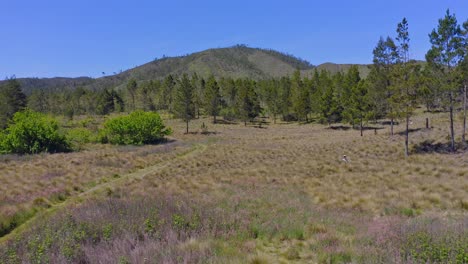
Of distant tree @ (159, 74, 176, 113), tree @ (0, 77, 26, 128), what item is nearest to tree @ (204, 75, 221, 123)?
distant tree @ (159, 74, 176, 113)

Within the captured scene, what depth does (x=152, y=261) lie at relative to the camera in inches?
190

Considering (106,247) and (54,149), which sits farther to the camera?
(54,149)

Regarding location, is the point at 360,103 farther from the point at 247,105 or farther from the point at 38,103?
the point at 38,103

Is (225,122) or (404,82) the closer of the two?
(404,82)

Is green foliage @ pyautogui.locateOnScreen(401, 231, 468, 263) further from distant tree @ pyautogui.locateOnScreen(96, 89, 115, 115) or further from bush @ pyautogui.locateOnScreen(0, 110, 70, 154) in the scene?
distant tree @ pyautogui.locateOnScreen(96, 89, 115, 115)

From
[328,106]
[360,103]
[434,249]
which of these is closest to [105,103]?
[328,106]

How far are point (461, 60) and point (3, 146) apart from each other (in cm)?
4955

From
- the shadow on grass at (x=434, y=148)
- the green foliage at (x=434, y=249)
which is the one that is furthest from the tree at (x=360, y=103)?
the green foliage at (x=434, y=249)

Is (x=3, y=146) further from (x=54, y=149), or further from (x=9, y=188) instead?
(x=9, y=188)

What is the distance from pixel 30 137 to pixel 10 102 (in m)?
34.9

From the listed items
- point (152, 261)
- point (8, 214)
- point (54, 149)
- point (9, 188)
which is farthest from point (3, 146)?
point (152, 261)

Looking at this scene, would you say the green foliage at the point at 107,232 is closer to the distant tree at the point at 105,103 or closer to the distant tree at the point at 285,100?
the distant tree at the point at 285,100

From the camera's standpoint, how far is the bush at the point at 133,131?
161 ft

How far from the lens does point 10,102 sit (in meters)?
64.3
